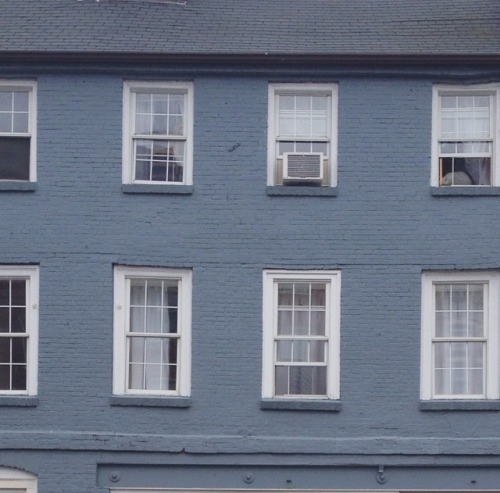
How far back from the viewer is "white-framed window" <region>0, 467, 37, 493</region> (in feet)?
48.1

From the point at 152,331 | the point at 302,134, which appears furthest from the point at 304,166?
the point at 152,331

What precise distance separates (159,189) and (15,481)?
4.28 meters

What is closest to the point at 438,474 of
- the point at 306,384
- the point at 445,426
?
the point at 445,426

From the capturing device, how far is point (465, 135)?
15047 mm

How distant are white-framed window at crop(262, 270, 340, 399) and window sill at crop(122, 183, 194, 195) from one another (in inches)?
60.8

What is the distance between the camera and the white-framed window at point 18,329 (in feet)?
48.7

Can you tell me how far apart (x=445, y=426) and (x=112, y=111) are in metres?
6.09

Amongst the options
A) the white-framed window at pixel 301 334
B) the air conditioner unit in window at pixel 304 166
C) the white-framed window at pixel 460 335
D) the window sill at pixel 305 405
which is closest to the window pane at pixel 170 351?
the white-framed window at pixel 301 334

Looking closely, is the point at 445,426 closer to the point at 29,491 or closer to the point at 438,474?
the point at 438,474

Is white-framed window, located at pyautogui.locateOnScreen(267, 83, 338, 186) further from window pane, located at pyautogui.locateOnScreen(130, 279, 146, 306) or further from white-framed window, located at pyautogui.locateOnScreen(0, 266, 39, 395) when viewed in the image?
white-framed window, located at pyautogui.locateOnScreen(0, 266, 39, 395)

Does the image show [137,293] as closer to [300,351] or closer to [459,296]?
[300,351]

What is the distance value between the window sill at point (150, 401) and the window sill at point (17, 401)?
1.03 meters

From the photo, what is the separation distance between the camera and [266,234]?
14.9 m

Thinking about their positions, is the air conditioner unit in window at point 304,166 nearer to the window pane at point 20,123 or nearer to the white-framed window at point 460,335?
the white-framed window at point 460,335
